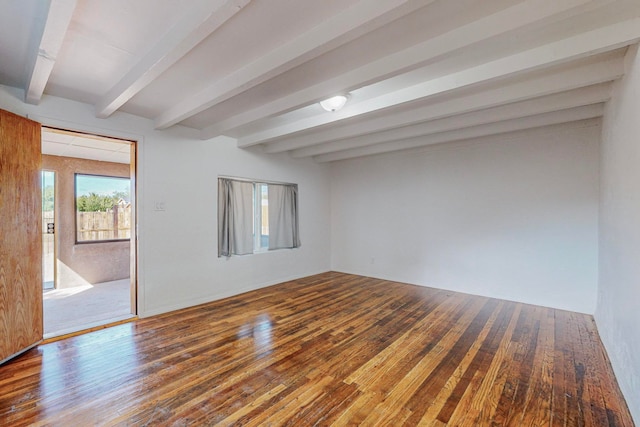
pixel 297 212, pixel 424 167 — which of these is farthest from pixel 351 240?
pixel 424 167

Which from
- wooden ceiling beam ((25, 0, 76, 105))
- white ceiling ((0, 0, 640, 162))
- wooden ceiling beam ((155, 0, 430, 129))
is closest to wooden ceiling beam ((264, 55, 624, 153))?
white ceiling ((0, 0, 640, 162))

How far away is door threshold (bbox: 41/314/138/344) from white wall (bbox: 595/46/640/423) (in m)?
4.69

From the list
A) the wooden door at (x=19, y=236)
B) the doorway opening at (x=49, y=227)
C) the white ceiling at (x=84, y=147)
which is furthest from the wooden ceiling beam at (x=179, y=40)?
the doorway opening at (x=49, y=227)

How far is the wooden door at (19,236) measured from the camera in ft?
8.21

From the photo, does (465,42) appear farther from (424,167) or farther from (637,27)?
(424,167)

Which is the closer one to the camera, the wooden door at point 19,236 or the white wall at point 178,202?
the wooden door at point 19,236

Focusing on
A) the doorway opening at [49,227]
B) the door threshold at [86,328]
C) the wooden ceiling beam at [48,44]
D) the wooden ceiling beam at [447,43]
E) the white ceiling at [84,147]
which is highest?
the wooden ceiling beam at [447,43]

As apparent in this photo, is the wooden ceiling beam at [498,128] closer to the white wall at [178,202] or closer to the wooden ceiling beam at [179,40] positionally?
the white wall at [178,202]

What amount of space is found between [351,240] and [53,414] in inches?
199

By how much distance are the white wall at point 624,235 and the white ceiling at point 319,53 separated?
34 centimetres

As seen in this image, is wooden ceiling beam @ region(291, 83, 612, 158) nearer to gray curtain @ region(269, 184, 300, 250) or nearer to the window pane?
gray curtain @ region(269, 184, 300, 250)

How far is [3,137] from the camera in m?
2.49

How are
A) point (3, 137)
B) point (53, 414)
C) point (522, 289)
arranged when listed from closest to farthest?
point (53, 414)
point (3, 137)
point (522, 289)

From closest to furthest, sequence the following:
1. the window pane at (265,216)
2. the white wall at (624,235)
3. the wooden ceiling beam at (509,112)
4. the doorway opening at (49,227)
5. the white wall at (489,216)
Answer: the white wall at (624,235) → the wooden ceiling beam at (509,112) → the white wall at (489,216) → the doorway opening at (49,227) → the window pane at (265,216)
